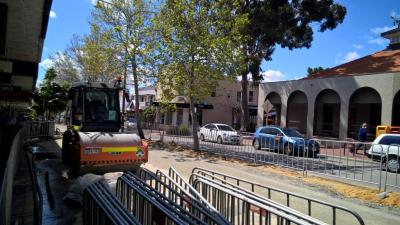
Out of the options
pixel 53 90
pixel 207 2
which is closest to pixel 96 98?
pixel 207 2

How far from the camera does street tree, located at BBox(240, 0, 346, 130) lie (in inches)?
1368

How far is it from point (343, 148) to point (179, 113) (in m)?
41.7

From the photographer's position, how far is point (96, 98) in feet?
Result: 43.2

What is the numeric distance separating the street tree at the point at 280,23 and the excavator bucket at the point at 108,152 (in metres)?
24.3

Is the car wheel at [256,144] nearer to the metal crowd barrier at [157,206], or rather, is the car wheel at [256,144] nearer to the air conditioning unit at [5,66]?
the air conditioning unit at [5,66]

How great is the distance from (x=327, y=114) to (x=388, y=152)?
25756mm

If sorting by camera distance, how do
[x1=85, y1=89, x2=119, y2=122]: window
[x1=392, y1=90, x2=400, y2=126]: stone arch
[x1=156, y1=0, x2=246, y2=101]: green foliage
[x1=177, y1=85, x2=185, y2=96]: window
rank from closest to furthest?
[x1=85, y1=89, x2=119, y2=122]: window < [x1=156, y1=0, x2=246, y2=101]: green foliage < [x1=177, y1=85, x2=185, y2=96]: window < [x1=392, y1=90, x2=400, y2=126]: stone arch

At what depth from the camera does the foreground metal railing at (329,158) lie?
13.1 meters

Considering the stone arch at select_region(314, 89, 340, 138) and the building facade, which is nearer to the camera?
the stone arch at select_region(314, 89, 340, 138)

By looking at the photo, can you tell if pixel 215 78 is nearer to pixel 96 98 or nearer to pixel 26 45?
pixel 96 98

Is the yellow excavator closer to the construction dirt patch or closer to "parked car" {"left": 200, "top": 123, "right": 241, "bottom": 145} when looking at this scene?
the construction dirt patch

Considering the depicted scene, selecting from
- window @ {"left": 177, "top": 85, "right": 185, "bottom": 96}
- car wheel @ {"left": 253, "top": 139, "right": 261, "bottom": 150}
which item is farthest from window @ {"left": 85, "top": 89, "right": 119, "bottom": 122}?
window @ {"left": 177, "top": 85, "right": 185, "bottom": 96}

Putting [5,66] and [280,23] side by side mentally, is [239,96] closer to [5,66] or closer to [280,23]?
[280,23]

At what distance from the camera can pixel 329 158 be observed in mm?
15422
